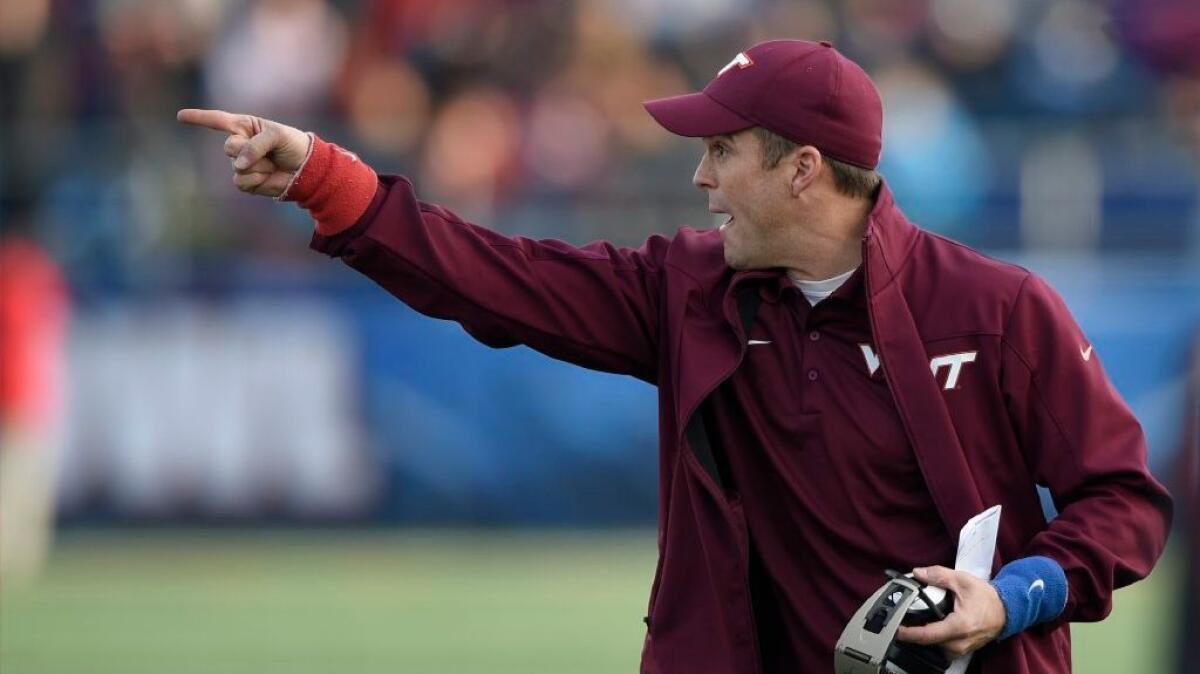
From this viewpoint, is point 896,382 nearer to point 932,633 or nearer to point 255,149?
point 932,633

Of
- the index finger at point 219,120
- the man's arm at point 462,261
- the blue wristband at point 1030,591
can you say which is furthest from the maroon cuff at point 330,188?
the blue wristband at point 1030,591

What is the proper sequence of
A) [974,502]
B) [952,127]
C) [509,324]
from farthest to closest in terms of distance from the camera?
[952,127], [509,324], [974,502]

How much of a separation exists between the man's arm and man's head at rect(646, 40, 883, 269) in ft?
0.94

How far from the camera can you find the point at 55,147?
522 inches

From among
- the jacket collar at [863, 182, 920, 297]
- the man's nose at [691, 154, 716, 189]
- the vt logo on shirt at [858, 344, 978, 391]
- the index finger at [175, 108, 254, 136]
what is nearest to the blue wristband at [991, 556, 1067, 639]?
the vt logo on shirt at [858, 344, 978, 391]

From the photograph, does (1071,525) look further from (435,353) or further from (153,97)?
(153,97)

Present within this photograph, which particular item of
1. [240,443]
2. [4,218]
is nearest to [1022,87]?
[240,443]

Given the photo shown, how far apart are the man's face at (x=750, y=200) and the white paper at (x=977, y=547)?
756 mm

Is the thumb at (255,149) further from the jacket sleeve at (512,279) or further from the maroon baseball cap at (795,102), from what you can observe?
the maroon baseball cap at (795,102)

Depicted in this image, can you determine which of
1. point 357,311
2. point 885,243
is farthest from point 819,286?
point 357,311

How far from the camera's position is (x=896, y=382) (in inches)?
167

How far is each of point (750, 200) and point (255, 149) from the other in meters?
1.11

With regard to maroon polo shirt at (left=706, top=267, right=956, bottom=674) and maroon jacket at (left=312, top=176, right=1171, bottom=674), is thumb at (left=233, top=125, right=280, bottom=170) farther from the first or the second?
maroon polo shirt at (left=706, top=267, right=956, bottom=674)

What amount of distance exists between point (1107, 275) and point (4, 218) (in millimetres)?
7170
